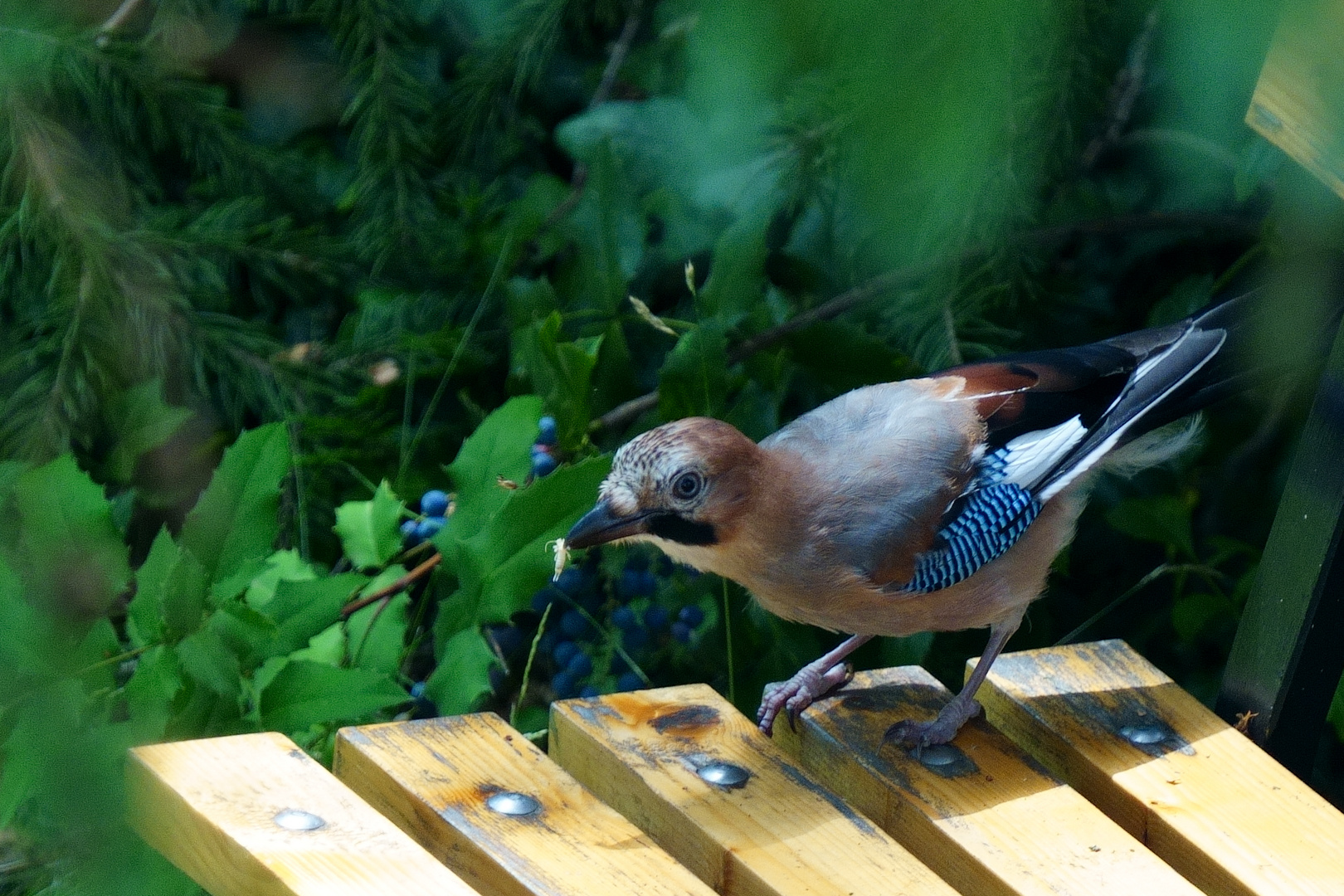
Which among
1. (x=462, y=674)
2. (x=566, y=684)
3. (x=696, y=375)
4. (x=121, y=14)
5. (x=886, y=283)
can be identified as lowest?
(x=566, y=684)

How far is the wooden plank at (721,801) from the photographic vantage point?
144 centimetres

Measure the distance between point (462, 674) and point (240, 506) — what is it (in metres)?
0.37

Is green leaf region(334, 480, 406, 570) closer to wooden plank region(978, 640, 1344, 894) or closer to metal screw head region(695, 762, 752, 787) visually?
metal screw head region(695, 762, 752, 787)

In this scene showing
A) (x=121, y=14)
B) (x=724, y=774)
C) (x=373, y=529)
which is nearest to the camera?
(x=724, y=774)

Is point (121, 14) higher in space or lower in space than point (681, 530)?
higher

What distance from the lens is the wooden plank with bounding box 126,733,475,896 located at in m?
1.29

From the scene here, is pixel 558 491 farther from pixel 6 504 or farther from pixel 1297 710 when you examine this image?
pixel 1297 710

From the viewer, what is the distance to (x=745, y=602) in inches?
93.7

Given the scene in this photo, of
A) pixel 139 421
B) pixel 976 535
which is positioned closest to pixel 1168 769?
pixel 976 535

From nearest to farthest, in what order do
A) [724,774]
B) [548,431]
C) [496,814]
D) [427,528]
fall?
1. [496,814]
2. [724,774]
3. [427,528]
4. [548,431]

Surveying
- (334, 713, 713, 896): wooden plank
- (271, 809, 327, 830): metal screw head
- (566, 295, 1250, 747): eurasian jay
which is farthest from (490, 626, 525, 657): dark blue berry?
(271, 809, 327, 830): metal screw head

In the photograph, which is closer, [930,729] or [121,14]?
[930,729]

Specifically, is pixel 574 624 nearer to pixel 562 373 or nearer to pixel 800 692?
pixel 562 373

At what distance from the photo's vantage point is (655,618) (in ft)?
7.45
